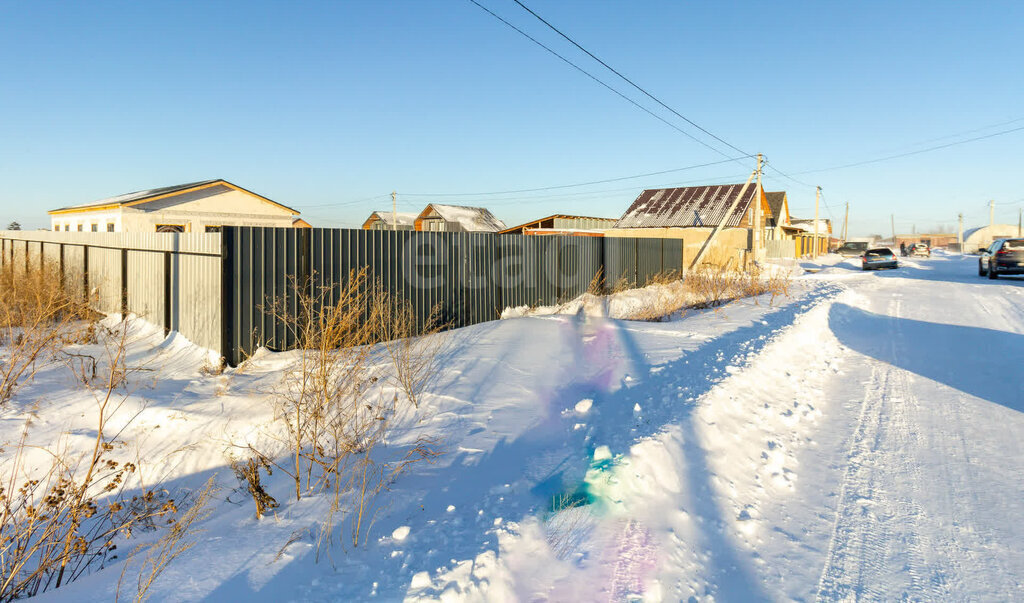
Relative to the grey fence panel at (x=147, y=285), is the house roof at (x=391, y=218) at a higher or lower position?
higher

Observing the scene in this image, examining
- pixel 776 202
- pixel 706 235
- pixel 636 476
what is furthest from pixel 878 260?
pixel 636 476

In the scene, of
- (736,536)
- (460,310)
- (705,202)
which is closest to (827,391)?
(736,536)

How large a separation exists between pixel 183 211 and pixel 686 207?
29.8m

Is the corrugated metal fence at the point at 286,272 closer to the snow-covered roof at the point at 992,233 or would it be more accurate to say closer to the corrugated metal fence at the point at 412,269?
A: the corrugated metal fence at the point at 412,269

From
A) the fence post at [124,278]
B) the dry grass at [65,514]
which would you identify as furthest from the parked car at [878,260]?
the dry grass at [65,514]

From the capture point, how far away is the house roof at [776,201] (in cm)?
4149

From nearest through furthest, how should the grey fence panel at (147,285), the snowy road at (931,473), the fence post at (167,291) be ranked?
1. the snowy road at (931,473)
2. the fence post at (167,291)
3. the grey fence panel at (147,285)

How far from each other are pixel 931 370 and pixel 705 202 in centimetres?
3038

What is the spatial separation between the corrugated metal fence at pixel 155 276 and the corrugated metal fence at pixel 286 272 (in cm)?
2

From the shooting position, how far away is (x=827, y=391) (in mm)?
6277

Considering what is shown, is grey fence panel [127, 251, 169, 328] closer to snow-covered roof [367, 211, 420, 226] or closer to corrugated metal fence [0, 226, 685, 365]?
corrugated metal fence [0, 226, 685, 365]

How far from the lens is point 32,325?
5332 millimetres

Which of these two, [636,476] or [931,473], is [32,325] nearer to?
[636,476]

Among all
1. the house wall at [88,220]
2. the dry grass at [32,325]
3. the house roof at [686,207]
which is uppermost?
the house roof at [686,207]
